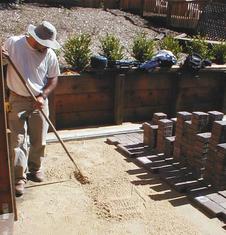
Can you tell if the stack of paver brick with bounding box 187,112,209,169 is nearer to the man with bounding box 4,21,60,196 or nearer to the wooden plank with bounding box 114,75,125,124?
the man with bounding box 4,21,60,196

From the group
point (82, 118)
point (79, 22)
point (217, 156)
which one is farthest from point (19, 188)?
point (79, 22)

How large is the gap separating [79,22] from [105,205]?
10.2m

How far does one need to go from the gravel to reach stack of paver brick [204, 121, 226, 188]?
6078 mm

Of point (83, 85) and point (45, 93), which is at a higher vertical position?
point (45, 93)

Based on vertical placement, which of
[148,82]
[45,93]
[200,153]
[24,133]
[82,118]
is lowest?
[82,118]

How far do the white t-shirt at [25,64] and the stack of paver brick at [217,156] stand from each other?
2278 mm

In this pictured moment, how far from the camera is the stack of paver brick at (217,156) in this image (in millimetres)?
5266

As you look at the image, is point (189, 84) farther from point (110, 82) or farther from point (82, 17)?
point (82, 17)

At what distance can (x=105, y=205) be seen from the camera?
4867 millimetres

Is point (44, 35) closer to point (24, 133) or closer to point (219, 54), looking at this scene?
point (24, 133)

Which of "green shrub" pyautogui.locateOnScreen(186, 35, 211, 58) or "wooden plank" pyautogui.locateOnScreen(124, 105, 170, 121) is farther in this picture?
"green shrub" pyautogui.locateOnScreen(186, 35, 211, 58)

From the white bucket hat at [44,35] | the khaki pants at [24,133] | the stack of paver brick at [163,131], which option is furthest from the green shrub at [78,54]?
the white bucket hat at [44,35]

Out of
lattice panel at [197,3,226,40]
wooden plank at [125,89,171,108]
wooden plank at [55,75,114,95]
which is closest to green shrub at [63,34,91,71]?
wooden plank at [55,75,114,95]

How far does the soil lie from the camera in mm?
4430
